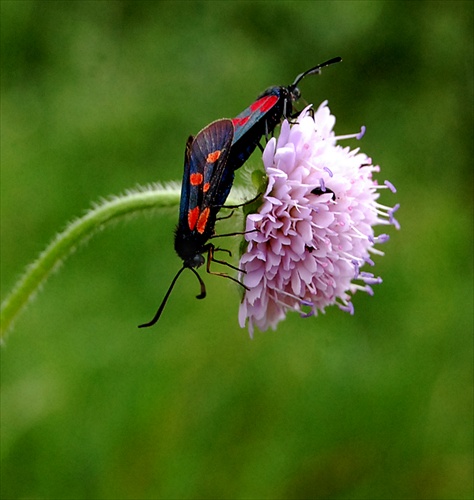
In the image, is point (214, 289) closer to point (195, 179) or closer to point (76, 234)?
point (76, 234)

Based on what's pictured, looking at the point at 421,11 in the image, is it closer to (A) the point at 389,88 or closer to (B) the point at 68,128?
(A) the point at 389,88

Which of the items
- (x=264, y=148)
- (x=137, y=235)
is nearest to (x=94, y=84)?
(x=137, y=235)

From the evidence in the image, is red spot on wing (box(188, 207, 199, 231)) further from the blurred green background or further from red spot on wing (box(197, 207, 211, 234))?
the blurred green background

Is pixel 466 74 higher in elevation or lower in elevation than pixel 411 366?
higher

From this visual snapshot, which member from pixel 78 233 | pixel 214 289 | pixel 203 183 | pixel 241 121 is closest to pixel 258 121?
pixel 241 121

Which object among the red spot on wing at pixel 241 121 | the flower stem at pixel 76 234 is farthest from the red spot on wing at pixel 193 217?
the red spot on wing at pixel 241 121

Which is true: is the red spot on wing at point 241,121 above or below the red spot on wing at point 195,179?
above

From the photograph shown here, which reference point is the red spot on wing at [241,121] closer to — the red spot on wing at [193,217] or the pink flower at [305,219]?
the pink flower at [305,219]
